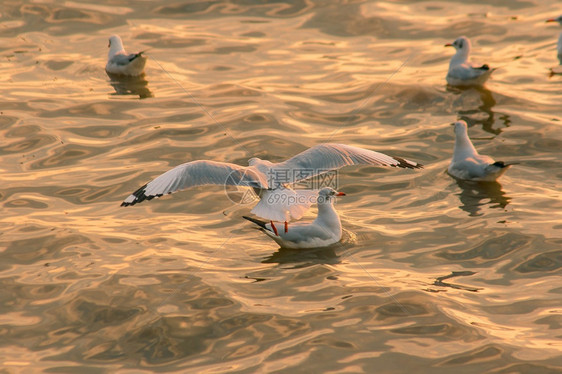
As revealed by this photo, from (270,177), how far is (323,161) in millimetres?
841

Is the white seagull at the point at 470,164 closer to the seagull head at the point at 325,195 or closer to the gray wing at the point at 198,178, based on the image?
the seagull head at the point at 325,195

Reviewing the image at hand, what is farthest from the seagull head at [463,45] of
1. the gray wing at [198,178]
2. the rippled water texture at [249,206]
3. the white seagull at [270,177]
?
the gray wing at [198,178]

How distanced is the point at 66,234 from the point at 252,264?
8.34ft

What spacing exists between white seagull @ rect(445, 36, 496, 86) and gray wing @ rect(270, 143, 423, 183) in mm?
4688

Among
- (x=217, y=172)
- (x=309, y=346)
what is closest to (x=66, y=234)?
(x=217, y=172)

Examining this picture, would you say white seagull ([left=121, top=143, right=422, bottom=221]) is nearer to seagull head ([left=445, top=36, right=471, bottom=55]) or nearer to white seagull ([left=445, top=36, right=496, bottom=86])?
white seagull ([left=445, top=36, right=496, bottom=86])

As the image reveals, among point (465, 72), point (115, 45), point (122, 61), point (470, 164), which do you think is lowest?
point (470, 164)

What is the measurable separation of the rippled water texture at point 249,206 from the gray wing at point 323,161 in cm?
73

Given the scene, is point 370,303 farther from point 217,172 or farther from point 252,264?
point 217,172

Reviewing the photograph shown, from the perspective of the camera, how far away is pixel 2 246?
31.9 ft

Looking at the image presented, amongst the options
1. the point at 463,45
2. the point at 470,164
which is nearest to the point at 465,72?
the point at 463,45

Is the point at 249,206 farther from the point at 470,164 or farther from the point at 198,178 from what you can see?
the point at 470,164

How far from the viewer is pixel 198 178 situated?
32.6 feet

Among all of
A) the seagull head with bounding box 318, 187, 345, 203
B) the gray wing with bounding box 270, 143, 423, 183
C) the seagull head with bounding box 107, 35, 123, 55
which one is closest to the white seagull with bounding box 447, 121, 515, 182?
the gray wing with bounding box 270, 143, 423, 183
